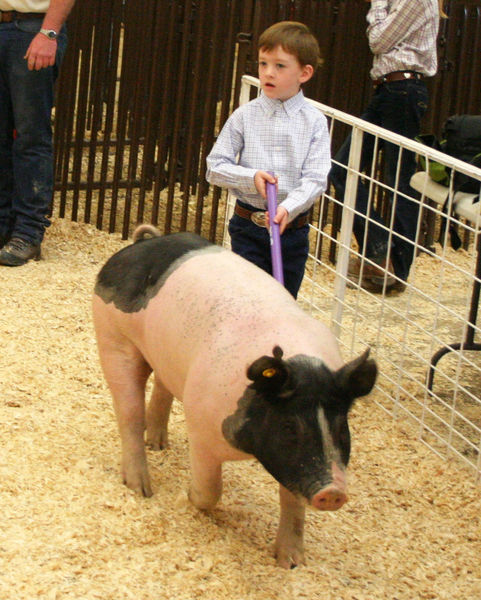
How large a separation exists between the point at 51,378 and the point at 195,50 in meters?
2.60

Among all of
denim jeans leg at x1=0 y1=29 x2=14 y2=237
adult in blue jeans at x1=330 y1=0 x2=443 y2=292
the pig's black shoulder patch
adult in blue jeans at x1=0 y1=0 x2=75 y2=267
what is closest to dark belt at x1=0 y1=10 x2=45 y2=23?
adult in blue jeans at x1=0 y1=0 x2=75 y2=267

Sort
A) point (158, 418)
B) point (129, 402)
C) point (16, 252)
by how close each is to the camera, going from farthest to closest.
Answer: point (16, 252) → point (158, 418) → point (129, 402)

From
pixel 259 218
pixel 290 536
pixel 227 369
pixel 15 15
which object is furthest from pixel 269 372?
pixel 15 15

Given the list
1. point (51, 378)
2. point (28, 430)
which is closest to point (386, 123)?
point (51, 378)

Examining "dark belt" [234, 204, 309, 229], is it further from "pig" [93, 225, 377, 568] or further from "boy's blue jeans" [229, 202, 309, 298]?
"pig" [93, 225, 377, 568]

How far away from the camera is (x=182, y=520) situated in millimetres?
3125

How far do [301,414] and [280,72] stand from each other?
167 centimetres

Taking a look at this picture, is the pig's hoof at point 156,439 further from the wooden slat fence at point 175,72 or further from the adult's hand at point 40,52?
the wooden slat fence at point 175,72

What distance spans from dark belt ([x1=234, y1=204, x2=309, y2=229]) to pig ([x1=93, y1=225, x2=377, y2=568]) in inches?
20.8

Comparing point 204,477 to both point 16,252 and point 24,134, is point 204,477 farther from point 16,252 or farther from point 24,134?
point 24,134

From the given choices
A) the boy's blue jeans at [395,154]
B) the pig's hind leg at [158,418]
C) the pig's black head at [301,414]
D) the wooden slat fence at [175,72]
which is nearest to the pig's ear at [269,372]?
the pig's black head at [301,414]

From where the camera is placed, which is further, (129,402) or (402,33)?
(402,33)

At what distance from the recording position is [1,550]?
2.88 meters

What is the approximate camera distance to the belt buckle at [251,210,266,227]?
385cm
